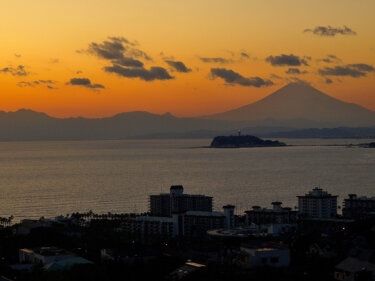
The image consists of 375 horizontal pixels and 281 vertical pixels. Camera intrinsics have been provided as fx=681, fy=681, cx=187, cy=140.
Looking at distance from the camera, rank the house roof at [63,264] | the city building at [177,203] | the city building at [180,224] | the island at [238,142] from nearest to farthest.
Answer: the house roof at [63,264], the city building at [180,224], the city building at [177,203], the island at [238,142]

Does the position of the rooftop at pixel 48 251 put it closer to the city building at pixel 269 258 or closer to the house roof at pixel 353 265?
the city building at pixel 269 258

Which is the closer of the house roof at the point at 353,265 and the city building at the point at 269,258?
the house roof at the point at 353,265

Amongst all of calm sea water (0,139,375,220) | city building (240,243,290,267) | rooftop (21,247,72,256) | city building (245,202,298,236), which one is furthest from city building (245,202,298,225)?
rooftop (21,247,72,256)

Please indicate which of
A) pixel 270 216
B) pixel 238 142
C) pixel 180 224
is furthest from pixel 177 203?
pixel 238 142

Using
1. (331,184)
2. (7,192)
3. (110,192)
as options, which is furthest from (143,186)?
(331,184)

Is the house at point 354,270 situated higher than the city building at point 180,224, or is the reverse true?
the house at point 354,270

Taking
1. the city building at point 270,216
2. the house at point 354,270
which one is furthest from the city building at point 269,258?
the city building at point 270,216

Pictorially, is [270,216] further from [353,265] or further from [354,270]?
[354,270]
